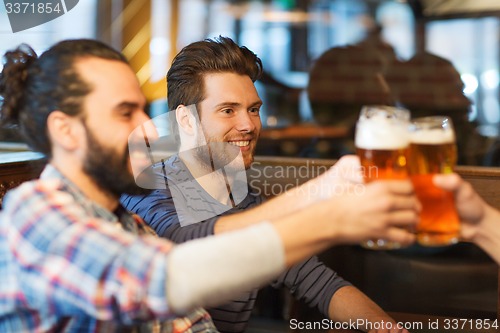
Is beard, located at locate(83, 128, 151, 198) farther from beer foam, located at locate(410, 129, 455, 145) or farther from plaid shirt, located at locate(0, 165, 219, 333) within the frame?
beer foam, located at locate(410, 129, 455, 145)

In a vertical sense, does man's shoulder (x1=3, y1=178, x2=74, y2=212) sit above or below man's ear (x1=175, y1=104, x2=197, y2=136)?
below

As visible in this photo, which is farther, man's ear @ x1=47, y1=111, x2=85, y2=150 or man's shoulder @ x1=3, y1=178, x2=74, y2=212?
man's ear @ x1=47, y1=111, x2=85, y2=150

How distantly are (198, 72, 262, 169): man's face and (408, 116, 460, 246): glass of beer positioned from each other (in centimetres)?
97

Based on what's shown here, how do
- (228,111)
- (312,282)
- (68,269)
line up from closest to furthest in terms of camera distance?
(68,269) < (312,282) < (228,111)

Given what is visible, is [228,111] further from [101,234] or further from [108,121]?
[101,234]

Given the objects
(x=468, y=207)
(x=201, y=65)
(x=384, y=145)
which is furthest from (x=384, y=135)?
(x=201, y=65)

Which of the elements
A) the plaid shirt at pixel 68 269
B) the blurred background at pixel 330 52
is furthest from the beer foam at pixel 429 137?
the blurred background at pixel 330 52

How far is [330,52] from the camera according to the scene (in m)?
5.35

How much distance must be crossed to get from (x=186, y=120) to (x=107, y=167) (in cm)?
98

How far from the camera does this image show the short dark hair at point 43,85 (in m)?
1.31

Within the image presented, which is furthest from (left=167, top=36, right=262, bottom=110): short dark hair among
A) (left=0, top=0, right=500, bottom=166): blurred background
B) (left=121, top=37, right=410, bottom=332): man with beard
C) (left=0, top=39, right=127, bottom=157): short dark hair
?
(left=0, top=0, right=500, bottom=166): blurred background

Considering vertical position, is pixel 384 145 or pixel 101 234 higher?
pixel 384 145

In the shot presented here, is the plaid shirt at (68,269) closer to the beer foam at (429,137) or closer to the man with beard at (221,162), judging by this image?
the beer foam at (429,137)

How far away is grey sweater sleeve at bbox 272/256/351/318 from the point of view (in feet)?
6.82
